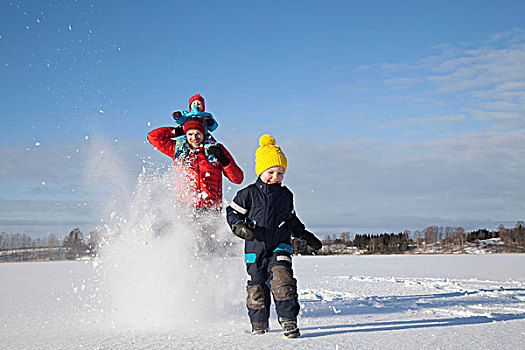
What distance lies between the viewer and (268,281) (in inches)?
164

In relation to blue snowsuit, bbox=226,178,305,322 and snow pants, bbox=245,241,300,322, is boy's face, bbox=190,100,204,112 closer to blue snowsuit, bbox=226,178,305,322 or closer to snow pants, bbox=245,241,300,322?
blue snowsuit, bbox=226,178,305,322

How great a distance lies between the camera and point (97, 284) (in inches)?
214

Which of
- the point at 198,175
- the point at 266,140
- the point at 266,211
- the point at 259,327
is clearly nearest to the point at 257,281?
the point at 259,327

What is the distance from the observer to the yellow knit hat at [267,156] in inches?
172

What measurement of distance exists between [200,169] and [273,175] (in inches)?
50.6

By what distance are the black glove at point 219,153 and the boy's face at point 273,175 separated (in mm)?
1026

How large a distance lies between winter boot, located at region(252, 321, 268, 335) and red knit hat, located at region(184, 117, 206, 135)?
2489mm

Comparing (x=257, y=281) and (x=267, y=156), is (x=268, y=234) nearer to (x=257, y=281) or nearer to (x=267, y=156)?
(x=257, y=281)

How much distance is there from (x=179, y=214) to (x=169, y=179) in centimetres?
55

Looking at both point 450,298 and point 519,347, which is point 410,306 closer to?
point 450,298

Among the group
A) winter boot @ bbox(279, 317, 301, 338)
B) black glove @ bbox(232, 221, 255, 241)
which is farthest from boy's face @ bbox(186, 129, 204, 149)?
winter boot @ bbox(279, 317, 301, 338)

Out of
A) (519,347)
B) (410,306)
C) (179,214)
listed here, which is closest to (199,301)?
(179,214)

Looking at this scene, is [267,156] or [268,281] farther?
[267,156]

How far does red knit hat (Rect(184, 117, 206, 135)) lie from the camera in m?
5.46
